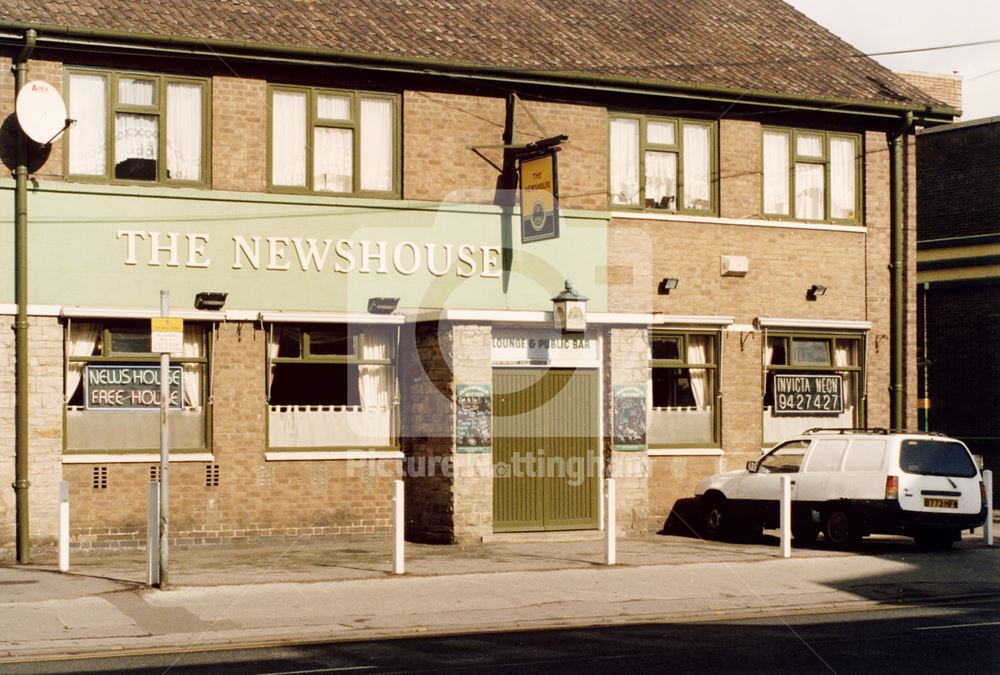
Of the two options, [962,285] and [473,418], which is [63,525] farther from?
[962,285]

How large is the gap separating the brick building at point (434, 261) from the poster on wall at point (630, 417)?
0.05 metres

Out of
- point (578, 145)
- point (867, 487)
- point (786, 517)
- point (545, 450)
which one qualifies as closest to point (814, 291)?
point (578, 145)

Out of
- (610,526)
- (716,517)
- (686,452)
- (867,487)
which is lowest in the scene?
(716,517)

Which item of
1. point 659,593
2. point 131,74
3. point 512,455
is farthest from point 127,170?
point 659,593

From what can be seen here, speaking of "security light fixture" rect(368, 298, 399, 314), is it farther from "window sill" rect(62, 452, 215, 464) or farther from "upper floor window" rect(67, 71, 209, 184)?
"window sill" rect(62, 452, 215, 464)

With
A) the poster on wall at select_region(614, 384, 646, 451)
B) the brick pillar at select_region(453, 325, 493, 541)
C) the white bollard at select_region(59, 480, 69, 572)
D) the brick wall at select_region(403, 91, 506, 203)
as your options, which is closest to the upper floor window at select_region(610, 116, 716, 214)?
the brick wall at select_region(403, 91, 506, 203)

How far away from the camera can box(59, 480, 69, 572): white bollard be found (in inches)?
661

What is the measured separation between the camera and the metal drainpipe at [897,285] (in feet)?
83.9

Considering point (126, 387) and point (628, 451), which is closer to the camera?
point (126, 387)

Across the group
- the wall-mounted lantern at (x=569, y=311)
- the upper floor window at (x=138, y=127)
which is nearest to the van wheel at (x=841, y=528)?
the wall-mounted lantern at (x=569, y=311)

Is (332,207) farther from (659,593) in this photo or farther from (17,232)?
(659,593)

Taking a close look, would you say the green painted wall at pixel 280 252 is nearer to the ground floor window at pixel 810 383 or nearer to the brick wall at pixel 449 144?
the brick wall at pixel 449 144

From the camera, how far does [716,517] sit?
22.6 meters

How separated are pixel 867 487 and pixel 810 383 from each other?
494 centimetres
